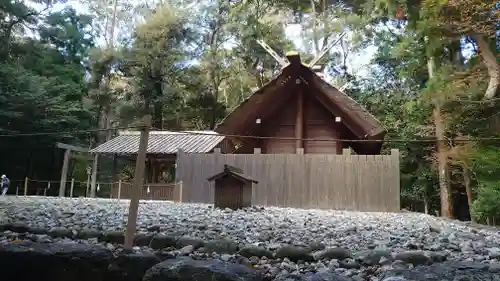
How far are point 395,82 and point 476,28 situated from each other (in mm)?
11718

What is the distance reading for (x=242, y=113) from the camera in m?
11.4

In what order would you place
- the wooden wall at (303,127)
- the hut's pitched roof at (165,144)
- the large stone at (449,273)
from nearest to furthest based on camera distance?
the large stone at (449,273), the wooden wall at (303,127), the hut's pitched roof at (165,144)

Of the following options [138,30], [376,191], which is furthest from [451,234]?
[138,30]

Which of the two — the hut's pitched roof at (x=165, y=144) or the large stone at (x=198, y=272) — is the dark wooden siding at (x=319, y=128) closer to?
the hut's pitched roof at (x=165, y=144)

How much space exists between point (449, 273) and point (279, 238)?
8.68 feet

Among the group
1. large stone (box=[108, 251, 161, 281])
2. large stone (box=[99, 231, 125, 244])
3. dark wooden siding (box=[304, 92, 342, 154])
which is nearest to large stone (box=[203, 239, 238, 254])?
large stone (box=[108, 251, 161, 281])

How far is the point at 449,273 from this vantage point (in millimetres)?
2695

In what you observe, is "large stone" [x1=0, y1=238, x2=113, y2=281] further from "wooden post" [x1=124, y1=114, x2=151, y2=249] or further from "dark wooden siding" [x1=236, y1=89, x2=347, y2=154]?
"dark wooden siding" [x1=236, y1=89, x2=347, y2=154]

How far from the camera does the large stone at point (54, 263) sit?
350cm

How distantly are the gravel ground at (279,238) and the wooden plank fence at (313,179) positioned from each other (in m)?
2.62

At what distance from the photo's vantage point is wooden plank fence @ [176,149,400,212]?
9.59m

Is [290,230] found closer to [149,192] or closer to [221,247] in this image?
[221,247]

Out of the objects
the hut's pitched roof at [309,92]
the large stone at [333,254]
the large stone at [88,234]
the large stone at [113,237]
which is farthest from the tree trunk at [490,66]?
the large stone at [88,234]

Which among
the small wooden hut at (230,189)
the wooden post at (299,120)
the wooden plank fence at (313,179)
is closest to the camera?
the small wooden hut at (230,189)
